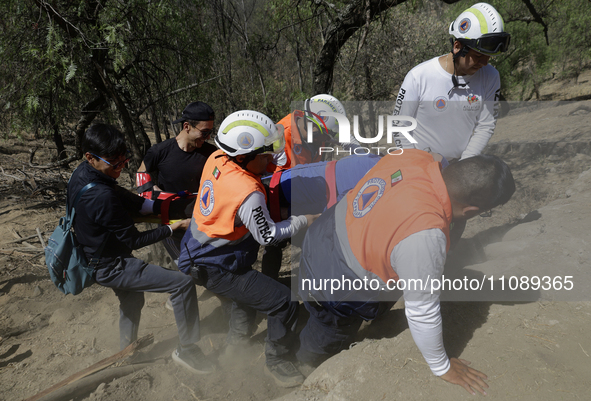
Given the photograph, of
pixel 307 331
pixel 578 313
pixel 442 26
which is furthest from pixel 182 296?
pixel 442 26

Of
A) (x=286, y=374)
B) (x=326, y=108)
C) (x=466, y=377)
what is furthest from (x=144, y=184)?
(x=466, y=377)

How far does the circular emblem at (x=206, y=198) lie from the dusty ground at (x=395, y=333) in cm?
144

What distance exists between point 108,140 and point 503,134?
8.86 m

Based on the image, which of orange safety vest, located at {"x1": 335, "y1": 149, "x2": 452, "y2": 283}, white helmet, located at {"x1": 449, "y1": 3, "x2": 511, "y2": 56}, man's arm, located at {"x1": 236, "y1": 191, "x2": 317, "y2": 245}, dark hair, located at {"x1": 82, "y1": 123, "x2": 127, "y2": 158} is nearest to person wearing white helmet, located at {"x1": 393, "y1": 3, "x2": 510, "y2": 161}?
white helmet, located at {"x1": 449, "y1": 3, "x2": 511, "y2": 56}

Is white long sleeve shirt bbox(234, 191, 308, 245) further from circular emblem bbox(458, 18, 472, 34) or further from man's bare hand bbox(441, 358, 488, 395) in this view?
circular emblem bbox(458, 18, 472, 34)

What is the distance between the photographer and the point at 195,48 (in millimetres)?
7902

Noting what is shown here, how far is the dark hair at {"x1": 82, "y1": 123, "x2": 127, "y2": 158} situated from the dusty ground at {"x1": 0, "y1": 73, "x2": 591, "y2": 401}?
1.93m

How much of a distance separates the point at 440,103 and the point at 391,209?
172 centimetres

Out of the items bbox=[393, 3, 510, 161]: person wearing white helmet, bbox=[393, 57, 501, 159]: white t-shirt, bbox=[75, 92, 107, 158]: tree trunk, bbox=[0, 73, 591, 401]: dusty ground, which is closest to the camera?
bbox=[0, 73, 591, 401]: dusty ground

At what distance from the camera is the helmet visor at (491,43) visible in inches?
113

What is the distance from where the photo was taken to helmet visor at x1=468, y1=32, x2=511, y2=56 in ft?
9.43

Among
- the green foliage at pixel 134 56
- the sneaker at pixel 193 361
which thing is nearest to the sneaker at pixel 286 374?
the sneaker at pixel 193 361

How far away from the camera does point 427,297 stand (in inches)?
75.4

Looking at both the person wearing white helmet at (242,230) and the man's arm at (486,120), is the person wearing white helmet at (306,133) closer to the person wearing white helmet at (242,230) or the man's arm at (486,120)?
the person wearing white helmet at (242,230)
